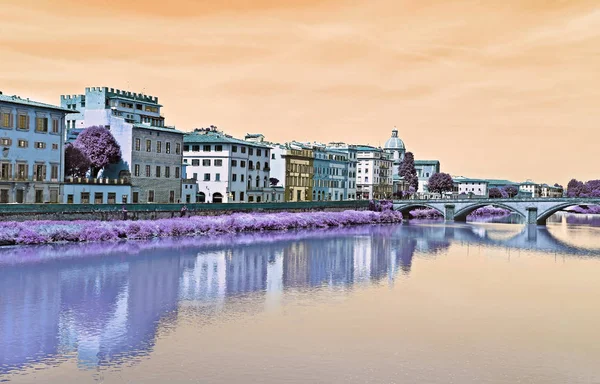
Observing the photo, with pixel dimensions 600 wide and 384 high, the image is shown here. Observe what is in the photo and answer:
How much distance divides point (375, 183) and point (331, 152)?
25079mm

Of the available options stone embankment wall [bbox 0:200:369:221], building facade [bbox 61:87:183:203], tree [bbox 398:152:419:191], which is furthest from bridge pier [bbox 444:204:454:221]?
tree [bbox 398:152:419:191]

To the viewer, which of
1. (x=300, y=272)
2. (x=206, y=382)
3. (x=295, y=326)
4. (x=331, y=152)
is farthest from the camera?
(x=331, y=152)

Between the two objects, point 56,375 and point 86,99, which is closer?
point 56,375

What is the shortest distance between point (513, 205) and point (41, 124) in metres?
77.6

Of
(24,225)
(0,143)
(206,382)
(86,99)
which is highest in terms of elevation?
(86,99)

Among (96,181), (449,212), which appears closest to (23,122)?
(96,181)

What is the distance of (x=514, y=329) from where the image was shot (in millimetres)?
33281

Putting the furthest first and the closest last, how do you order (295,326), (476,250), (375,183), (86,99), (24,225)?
(375,183) < (86,99) < (476,250) < (24,225) < (295,326)

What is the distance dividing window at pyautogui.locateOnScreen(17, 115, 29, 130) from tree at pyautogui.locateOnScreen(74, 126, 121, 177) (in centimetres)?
1238

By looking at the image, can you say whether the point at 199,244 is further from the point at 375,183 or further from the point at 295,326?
the point at 375,183

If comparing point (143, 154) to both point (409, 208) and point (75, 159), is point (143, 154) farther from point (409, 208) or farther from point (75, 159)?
point (409, 208)

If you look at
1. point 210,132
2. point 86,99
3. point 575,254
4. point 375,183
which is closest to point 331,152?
point 375,183

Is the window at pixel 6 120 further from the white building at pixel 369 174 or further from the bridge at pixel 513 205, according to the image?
the white building at pixel 369 174

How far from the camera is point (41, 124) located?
223ft
